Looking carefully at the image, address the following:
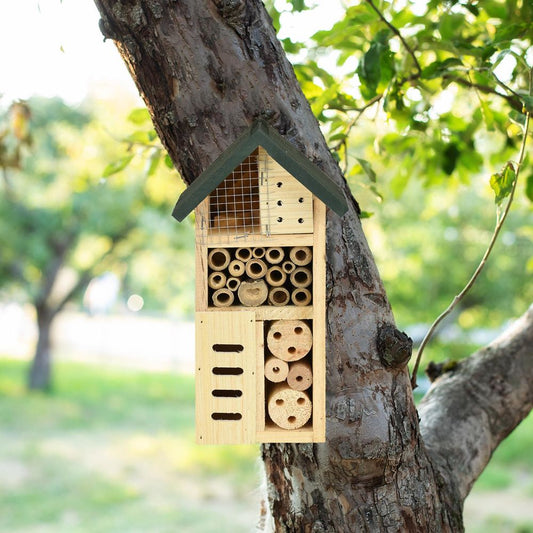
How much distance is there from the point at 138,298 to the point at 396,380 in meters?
17.5

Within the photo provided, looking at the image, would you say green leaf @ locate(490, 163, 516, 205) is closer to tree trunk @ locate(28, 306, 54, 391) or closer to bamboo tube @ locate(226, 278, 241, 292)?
bamboo tube @ locate(226, 278, 241, 292)

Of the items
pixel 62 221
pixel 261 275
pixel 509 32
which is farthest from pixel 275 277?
pixel 62 221

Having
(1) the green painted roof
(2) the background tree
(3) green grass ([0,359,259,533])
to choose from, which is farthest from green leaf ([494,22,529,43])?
(2) the background tree

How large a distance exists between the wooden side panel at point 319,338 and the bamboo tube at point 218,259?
0.55 feet

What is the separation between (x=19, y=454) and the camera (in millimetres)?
7598

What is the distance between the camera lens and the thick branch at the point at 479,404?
162cm

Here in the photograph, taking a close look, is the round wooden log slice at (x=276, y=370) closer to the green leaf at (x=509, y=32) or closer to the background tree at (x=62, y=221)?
the green leaf at (x=509, y=32)

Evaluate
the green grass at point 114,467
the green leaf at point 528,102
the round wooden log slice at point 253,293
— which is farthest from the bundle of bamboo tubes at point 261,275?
the green grass at point 114,467

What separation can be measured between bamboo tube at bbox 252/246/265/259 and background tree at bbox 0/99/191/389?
6.34m

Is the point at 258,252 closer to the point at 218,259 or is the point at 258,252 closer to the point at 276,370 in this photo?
the point at 218,259

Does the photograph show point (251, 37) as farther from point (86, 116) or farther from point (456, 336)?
point (86, 116)

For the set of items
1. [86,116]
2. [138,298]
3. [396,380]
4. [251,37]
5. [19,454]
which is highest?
[138,298]

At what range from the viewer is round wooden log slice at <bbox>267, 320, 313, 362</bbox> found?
1260mm

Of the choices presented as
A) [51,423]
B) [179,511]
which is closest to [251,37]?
[179,511]
